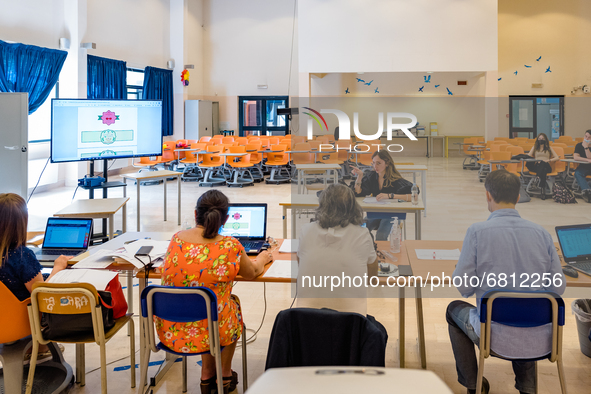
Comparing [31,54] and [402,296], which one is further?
[31,54]

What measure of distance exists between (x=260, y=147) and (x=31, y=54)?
482 cm

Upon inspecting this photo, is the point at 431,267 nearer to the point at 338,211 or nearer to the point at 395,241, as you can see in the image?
the point at 395,241

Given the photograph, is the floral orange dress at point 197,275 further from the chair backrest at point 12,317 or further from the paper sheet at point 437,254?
the paper sheet at point 437,254

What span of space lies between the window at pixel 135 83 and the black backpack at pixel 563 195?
10.3 metres

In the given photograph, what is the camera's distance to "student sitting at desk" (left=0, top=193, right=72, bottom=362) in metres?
2.31

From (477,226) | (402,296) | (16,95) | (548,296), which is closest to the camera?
(548,296)

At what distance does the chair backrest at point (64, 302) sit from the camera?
2.21 meters

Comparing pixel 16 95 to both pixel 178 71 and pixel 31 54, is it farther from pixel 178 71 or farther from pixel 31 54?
pixel 178 71

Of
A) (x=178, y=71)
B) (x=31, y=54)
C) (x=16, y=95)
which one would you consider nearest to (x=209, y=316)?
(x=16, y=95)

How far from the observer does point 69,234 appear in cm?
318

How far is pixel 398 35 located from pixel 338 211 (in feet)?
33.0

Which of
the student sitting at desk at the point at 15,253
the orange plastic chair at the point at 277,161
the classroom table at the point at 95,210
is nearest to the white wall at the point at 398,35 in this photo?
the orange plastic chair at the point at 277,161

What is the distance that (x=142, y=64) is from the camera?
13.2 metres

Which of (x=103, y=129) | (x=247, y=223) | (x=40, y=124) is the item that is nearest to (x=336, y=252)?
(x=247, y=223)
